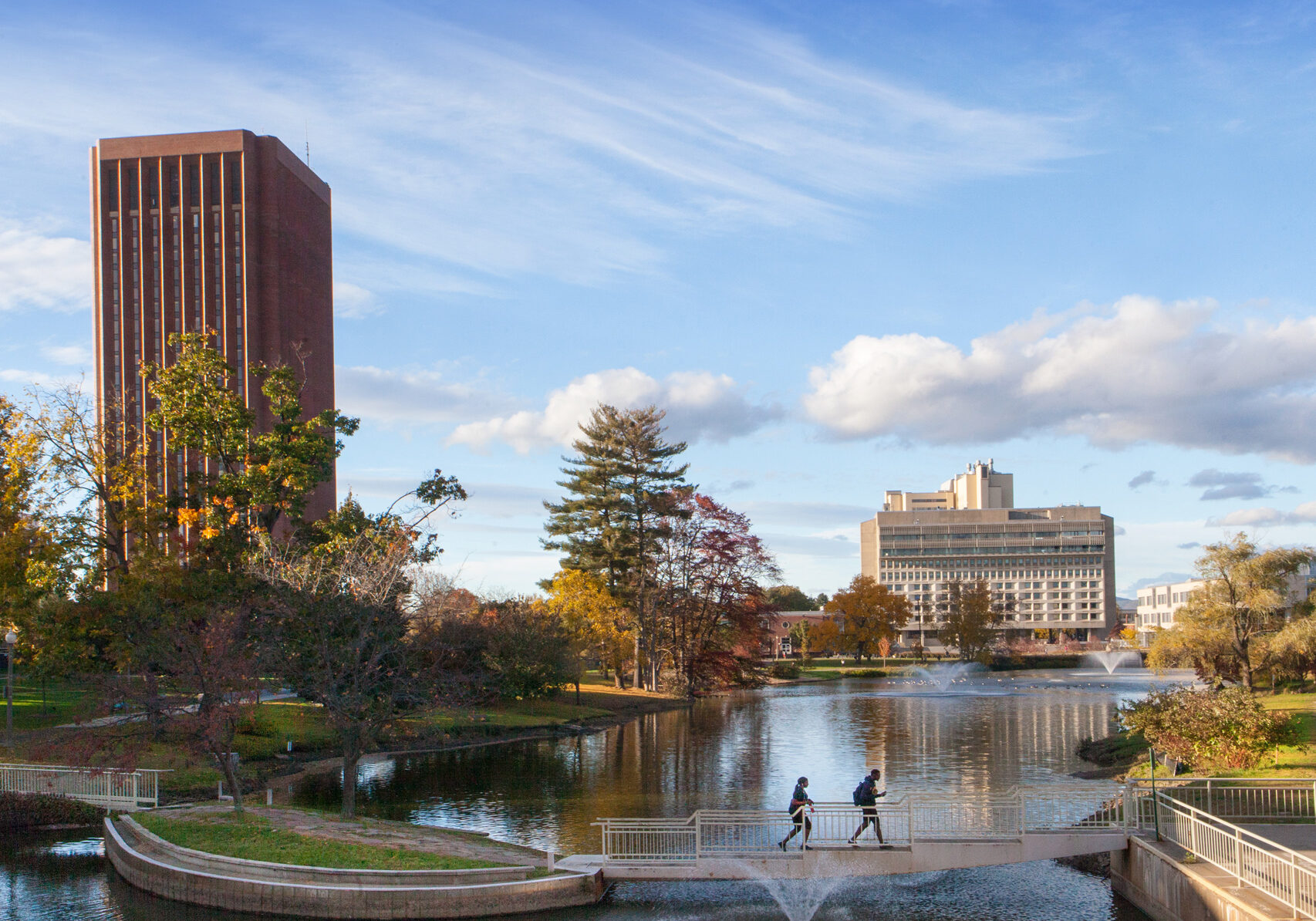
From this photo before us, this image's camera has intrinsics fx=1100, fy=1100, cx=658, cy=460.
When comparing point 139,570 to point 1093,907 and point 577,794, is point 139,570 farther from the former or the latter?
point 1093,907

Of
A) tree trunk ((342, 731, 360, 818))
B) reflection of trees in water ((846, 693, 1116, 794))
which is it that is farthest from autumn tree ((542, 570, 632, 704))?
tree trunk ((342, 731, 360, 818))

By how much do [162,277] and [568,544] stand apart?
46796 mm

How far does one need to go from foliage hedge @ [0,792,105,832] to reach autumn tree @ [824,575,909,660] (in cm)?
9787

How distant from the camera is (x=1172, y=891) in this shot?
1945 centimetres

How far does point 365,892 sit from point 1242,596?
49015 millimetres

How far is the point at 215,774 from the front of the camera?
34.6 meters

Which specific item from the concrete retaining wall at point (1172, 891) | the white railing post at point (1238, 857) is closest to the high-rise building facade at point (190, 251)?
the concrete retaining wall at point (1172, 891)

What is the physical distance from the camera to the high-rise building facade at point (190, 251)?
100312 mm

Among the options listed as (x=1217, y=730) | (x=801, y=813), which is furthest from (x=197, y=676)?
(x=1217, y=730)

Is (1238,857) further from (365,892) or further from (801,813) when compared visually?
(365,892)

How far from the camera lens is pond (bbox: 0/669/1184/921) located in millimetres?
21672

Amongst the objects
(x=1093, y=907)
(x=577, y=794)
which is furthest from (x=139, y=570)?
(x=1093, y=907)

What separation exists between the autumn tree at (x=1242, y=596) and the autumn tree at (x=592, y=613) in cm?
3369

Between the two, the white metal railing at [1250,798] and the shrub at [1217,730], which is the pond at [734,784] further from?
the white metal railing at [1250,798]
